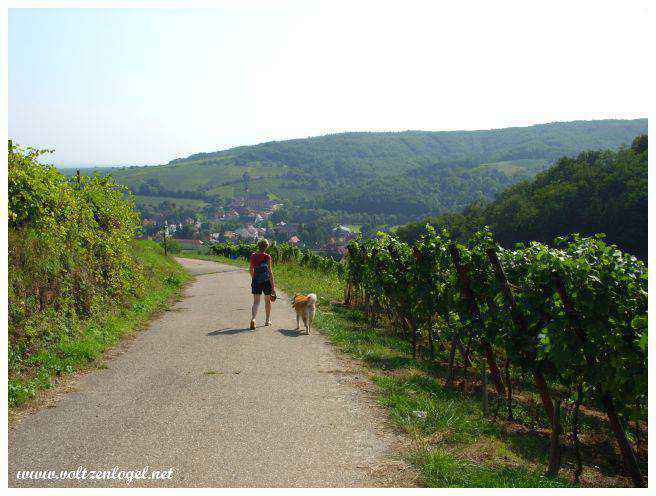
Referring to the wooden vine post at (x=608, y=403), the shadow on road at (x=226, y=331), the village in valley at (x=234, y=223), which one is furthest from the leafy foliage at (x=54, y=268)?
the village in valley at (x=234, y=223)

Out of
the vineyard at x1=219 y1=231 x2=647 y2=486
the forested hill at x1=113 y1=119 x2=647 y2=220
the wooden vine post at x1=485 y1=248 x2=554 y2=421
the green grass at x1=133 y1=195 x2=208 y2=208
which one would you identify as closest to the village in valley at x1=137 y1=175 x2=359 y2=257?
the green grass at x1=133 y1=195 x2=208 y2=208

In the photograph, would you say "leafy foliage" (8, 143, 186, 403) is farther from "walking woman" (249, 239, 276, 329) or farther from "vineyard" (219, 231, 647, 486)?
"vineyard" (219, 231, 647, 486)

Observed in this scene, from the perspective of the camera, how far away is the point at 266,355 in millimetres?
8484

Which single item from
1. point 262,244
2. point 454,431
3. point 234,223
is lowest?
point 234,223

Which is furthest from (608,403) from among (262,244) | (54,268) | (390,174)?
(390,174)

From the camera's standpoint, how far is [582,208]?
57094mm

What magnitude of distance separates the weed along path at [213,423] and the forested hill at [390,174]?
11850 cm

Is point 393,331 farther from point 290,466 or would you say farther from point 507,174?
point 507,174

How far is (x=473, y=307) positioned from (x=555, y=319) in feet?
6.87

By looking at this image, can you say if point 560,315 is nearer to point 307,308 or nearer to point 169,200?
point 307,308

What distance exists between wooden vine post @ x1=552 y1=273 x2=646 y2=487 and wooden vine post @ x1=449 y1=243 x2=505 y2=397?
6.37 ft

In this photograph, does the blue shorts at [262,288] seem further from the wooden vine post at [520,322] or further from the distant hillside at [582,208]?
the distant hillside at [582,208]

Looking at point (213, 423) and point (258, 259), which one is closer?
point (213, 423)

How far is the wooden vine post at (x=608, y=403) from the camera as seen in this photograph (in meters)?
4.60
